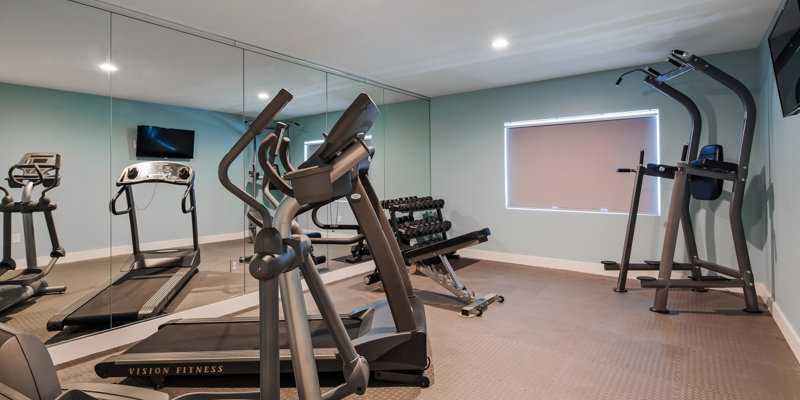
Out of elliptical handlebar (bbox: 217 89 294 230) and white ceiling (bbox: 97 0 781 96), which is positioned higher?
white ceiling (bbox: 97 0 781 96)

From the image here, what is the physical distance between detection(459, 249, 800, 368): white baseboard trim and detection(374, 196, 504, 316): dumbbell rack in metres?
0.53

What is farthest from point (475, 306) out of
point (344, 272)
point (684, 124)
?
point (684, 124)

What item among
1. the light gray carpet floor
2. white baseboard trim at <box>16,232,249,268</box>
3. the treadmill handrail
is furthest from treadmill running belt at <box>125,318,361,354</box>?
the treadmill handrail

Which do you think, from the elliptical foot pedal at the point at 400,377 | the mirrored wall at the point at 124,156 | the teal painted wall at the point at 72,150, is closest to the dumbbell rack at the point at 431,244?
the elliptical foot pedal at the point at 400,377

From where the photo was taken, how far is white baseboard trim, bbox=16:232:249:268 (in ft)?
8.53

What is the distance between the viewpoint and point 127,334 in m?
2.74

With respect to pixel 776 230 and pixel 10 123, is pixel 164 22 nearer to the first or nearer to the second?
pixel 10 123

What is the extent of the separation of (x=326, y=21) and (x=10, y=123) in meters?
2.16

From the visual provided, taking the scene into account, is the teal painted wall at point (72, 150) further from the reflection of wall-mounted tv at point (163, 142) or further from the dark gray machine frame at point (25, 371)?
the dark gray machine frame at point (25, 371)

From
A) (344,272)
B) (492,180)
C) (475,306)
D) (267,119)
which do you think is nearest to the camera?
(267,119)

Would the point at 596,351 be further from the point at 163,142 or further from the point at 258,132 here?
the point at 163,142

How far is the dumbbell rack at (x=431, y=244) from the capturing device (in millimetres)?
3391

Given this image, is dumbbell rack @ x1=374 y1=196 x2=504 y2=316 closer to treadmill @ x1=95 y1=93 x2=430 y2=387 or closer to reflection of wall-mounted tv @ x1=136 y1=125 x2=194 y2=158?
treadmill @ x1=95 y1=93 x2=430 y2=387

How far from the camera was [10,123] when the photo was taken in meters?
2.37
